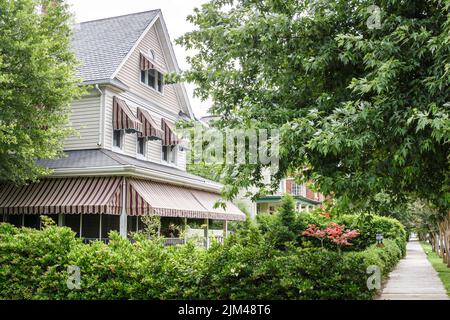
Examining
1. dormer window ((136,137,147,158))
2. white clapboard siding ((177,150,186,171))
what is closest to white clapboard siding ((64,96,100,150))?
dormer window ((136,137,147,158))

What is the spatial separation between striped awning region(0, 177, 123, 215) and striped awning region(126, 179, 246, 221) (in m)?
0.53

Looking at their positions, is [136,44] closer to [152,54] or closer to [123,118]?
[152,54]

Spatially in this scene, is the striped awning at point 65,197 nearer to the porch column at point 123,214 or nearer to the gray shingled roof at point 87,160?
the porch column at point 123,214

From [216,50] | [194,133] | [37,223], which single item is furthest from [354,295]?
[37,223]

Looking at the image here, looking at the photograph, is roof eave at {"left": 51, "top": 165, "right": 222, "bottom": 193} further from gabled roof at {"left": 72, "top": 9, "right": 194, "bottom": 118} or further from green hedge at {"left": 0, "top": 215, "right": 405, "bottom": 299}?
green hedge at {"left": 0, "top": 215, "right": 405, "bottom": 299}

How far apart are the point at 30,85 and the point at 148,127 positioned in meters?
6.08

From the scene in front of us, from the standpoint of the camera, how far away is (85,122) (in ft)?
62.9

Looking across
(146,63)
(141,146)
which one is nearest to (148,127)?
(141,146)

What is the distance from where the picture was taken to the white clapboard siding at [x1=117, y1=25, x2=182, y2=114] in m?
20.6

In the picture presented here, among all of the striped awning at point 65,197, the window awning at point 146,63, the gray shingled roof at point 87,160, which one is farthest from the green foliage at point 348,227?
the striped awning at point 65,197

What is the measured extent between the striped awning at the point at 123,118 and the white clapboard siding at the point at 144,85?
125 cm
